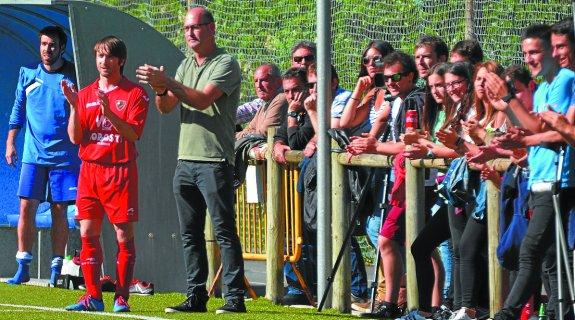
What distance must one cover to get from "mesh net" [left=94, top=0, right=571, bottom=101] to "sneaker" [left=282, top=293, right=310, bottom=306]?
12.5ft

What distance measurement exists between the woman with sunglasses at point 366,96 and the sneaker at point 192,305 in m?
1.55

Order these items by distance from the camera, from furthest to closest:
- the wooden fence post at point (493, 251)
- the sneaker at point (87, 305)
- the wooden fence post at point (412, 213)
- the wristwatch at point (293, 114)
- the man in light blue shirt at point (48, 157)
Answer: the man in light blue shirt at point (48, 157) → the wristwatch at point (293, 114) → the sneaker at point (87, 305) → the wooden fence post at point (412, 213) → the wooden fence post at point (493, 251)

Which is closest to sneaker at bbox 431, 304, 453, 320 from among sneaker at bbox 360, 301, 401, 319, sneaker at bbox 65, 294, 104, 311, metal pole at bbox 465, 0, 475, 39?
sneaker at bbox 360, 301, 401, 319

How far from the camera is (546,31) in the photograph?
9.04 m

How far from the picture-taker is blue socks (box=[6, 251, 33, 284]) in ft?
44.5

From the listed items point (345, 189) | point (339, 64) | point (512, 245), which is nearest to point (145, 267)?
point (345, 189)

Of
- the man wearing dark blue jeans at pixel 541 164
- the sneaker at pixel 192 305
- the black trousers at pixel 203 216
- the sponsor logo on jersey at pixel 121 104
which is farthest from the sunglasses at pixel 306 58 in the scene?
the man wearing dark blue jeans at pixel 541 164

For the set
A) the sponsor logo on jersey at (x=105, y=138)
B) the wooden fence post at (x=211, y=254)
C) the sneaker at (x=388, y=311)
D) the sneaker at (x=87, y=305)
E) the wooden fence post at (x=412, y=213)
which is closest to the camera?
the wooden fence post at (x=412, y=213)

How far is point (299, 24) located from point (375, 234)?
18.6 feet

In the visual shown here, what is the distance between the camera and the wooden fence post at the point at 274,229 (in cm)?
1190

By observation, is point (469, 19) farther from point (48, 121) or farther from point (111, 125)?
point (111, 125)

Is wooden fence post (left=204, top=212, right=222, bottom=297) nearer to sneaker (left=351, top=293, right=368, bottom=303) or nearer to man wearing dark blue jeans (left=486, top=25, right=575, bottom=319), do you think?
sneaker (left=351, top=293, right=368, bottom=303)

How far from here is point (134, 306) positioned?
38.2 ft

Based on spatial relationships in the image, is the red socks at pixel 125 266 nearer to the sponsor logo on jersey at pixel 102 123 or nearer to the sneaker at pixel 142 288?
the sponsor logo on jersey at pixel 102 123
